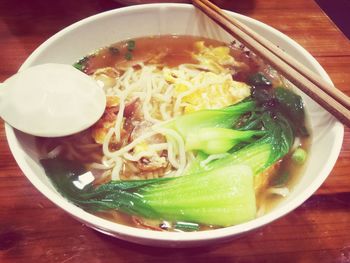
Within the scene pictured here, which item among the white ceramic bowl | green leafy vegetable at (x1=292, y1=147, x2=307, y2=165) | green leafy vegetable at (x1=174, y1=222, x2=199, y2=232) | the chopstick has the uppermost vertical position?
the chopstick

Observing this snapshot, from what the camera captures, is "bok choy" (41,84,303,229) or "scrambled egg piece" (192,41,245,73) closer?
"bok choy" (41,84,303,229)

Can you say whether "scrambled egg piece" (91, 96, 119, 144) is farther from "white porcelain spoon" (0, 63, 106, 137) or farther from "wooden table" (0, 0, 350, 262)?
"wooden table" (0, 0, 350, 262)

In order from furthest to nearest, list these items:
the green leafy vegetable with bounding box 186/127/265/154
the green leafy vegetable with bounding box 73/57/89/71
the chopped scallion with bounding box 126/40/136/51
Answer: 1. the chopped scallion with bounding box 126/40/136/51
2. the green leafy vegetable with bounding box 73/57/89/71
3. the green leafy vegetable with bounding box 186/127/265/154

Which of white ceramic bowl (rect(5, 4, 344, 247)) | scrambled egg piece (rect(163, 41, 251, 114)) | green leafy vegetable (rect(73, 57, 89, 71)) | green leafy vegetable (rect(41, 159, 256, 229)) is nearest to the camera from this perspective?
white ceramic bowl (rect(5, 4, 344, 247))

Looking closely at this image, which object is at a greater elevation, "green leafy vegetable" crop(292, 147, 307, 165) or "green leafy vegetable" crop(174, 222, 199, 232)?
"green leafy vegetable" crop(292, 147, 307, 165)

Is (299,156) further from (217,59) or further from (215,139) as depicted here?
(217,59)

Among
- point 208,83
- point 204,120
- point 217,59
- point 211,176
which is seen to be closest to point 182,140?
point 204,120

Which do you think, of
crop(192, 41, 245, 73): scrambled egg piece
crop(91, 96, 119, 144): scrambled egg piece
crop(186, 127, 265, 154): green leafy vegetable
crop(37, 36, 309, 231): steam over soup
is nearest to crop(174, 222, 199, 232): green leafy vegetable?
crop(37, 36, 309, 231): steam over soup

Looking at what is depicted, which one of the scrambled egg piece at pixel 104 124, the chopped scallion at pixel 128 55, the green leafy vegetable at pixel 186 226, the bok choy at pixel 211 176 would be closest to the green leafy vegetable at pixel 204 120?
the bok choy at pixel 211 176
